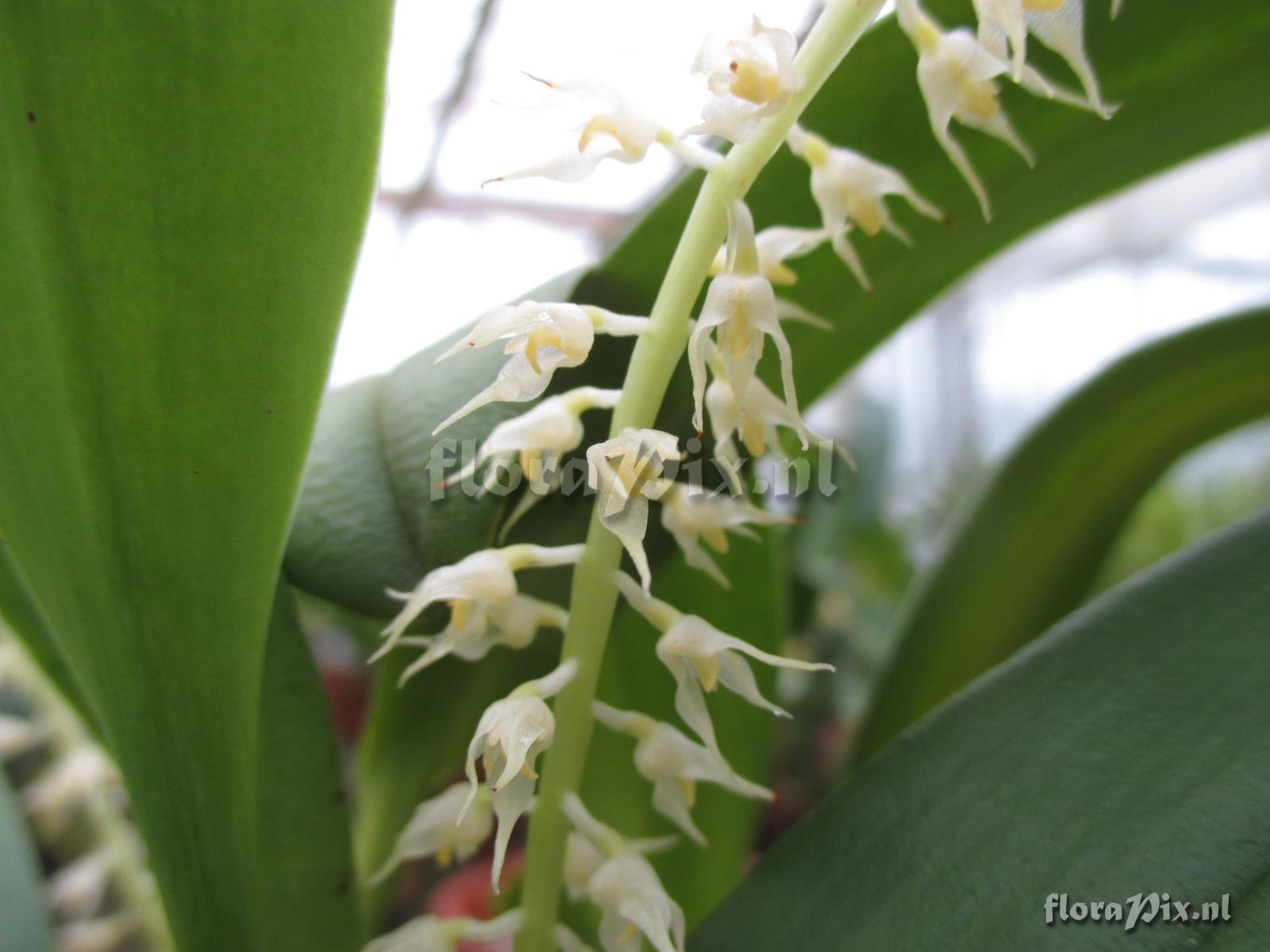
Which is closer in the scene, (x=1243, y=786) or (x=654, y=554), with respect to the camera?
(x=1243, y=786)

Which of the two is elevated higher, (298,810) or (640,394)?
(640,394)

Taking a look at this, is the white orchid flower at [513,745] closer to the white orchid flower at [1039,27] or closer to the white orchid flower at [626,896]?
the white orchid flower at [626,896]

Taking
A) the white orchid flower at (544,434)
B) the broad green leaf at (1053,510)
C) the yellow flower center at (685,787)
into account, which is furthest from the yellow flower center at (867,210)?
the broad green leaf at (1053,510)

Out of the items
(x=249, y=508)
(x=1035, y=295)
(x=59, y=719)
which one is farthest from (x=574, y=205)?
(x=249, y=508)

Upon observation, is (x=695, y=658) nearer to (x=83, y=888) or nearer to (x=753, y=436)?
(x=753, y=436)

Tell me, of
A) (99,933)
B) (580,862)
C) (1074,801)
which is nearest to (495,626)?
(580,862)

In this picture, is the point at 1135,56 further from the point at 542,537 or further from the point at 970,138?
the point at 542,537
